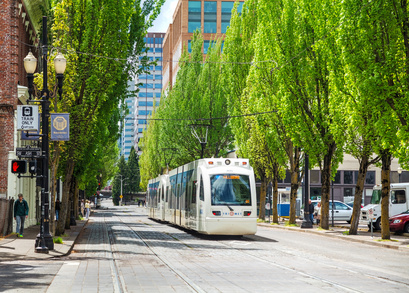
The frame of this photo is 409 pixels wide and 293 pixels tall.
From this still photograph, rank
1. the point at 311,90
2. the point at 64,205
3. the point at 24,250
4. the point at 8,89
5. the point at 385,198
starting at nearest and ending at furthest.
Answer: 1. the point at 24,250
2. the point at 385,198
3. the point at 64,205
4. the point at 8,89
5. the point at 311,90

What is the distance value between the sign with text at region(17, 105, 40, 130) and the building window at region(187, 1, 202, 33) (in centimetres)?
7884

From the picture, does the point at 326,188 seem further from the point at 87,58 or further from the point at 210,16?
the point at 210,16

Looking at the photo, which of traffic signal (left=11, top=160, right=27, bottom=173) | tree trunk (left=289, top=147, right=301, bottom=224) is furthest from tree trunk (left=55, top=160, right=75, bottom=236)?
tree trunk (left=289, top=147, right=301, bottom=224)

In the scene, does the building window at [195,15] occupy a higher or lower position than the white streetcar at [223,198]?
higher

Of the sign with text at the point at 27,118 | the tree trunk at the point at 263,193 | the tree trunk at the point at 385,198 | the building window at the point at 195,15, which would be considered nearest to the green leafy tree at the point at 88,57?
the sign with text at the point at 27,118

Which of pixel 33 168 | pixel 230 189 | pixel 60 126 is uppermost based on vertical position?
pixel 60 126

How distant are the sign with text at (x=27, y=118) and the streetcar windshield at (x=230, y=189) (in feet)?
27.6

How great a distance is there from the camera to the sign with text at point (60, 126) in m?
21.9

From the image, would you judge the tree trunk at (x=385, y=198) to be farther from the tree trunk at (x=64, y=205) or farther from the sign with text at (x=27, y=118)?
the sign with text at (x=27, y=118)

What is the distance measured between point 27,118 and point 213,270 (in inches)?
352

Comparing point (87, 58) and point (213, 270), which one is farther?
point (87, 58)

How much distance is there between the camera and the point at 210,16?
319 feet

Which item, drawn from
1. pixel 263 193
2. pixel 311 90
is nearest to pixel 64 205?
pixel 311 90

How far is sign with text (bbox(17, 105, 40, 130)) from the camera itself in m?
20.3
